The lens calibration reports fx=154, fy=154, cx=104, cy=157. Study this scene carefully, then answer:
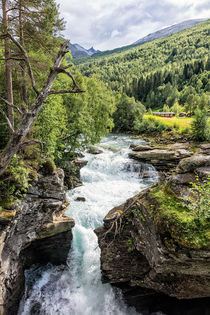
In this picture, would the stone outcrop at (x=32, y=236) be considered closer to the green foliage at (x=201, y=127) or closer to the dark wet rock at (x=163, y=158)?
the dark wet rock at (x=163, y=158)

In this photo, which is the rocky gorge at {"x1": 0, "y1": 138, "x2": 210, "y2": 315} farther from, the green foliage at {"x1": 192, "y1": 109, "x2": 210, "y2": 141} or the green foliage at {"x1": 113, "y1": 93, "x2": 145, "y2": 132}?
the green foliage at {"x1": 113, "y1": 93, "x2": 145, "y2": 132}

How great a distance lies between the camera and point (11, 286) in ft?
22.7

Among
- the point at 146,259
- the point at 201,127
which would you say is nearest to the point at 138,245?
the point at 146,259

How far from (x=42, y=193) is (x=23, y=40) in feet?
29.5

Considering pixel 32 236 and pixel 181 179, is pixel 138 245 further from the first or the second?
pixel 32 236

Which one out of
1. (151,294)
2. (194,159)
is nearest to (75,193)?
(151,294)

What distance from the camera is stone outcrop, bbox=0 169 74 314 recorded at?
6699 millimetres

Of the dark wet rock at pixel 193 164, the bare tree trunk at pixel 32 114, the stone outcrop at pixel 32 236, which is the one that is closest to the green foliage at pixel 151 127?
Answer: the dark wet rock at pixel 193 164

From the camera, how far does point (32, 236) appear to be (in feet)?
27.4

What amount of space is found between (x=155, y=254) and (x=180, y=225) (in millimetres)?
1532

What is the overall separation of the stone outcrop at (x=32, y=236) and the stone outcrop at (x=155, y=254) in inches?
116

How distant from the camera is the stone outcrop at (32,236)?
6.70 meters

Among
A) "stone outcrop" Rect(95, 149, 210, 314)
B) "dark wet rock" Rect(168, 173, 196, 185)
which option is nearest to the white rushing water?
"stone outcrop" Rect(95, 149, 210, 314)

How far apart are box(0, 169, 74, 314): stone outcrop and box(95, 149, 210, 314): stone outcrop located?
2944mm
